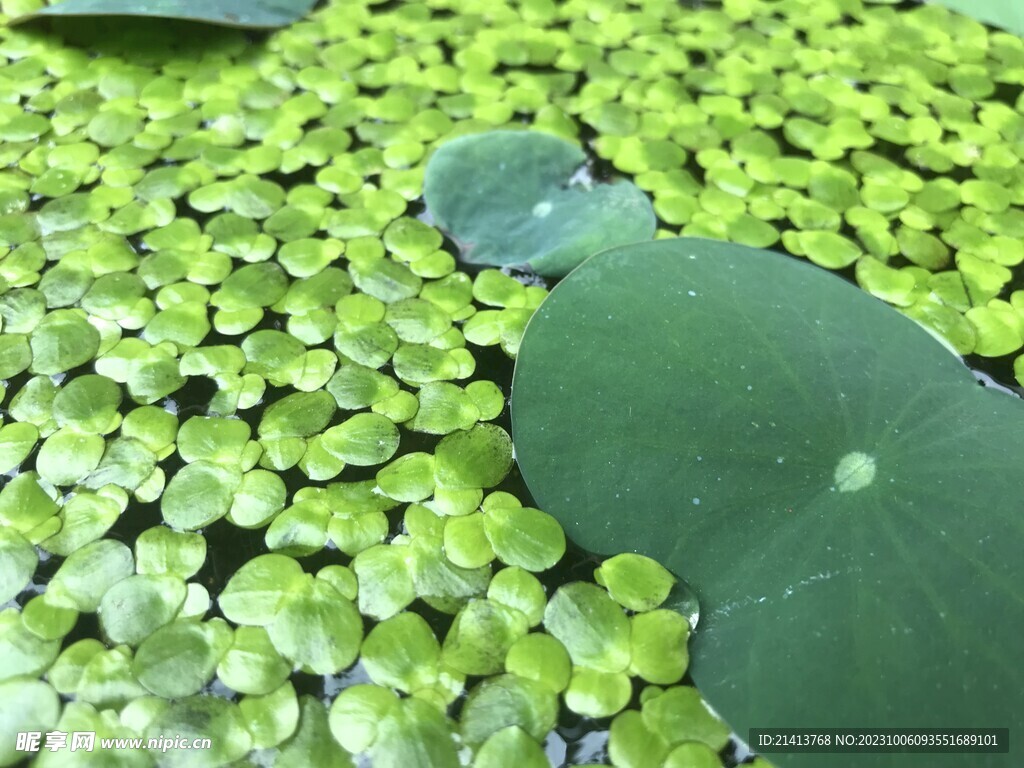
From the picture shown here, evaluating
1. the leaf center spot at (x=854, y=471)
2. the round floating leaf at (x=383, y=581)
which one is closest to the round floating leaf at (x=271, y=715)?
the round floating leaf at (x=383, y=581)

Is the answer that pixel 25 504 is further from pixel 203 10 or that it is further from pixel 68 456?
pixel 203 10

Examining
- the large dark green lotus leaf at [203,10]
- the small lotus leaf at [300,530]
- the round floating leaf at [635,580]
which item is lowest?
the small lotus leaf at [300,530]

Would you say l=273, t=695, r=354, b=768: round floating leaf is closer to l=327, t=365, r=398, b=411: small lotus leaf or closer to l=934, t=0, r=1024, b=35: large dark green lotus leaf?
l=327, t=365, r=398, b=411: small lotus leaf

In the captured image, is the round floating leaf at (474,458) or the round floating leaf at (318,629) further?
the round floating leaf at (474,458)

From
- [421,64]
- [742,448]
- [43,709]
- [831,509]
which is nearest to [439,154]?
[421,64]

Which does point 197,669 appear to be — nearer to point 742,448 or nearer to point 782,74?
point 742,448

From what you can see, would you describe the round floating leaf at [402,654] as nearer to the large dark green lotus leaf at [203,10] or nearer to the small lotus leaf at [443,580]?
the small lotus leaf at [443,580]
